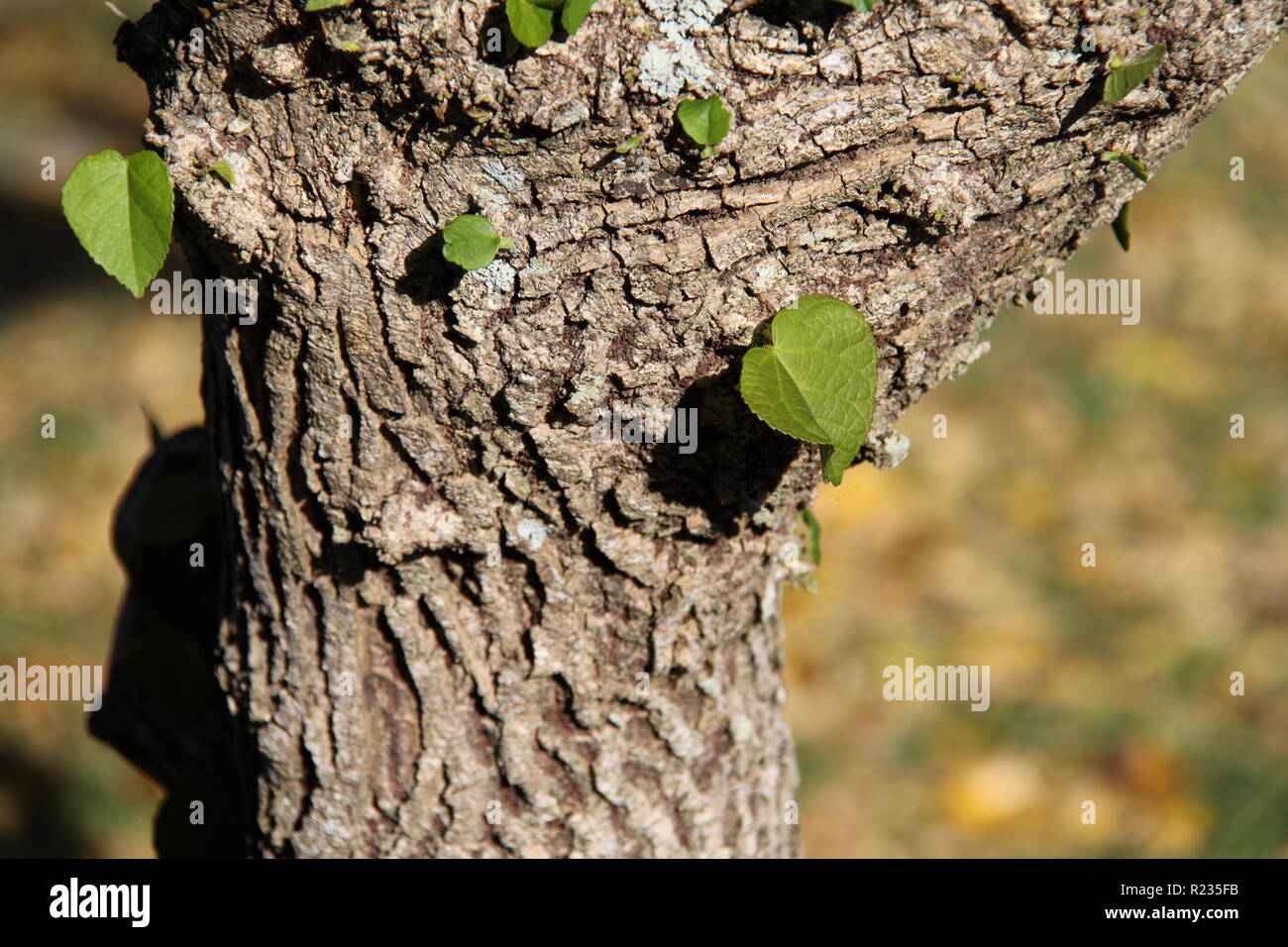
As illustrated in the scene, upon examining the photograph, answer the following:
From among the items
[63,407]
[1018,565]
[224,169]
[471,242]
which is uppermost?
[63,407]

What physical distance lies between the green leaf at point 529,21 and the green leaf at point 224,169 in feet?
1.21

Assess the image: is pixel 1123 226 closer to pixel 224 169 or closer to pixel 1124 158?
pixel 1124 158

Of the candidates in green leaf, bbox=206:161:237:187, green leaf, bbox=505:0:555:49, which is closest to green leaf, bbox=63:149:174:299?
green leaf, bbox=206:161:237:187

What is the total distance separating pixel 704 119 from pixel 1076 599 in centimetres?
270

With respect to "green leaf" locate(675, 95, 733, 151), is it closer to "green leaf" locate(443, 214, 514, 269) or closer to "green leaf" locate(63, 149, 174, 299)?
"green leaf" locate(443, 214, 514, 269)

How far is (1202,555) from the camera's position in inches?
134

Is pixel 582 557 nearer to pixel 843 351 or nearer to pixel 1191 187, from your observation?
pixel 843 351

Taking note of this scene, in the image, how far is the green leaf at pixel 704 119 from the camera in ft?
3.54

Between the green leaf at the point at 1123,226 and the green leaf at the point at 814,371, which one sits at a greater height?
the green leaf at the point at 1123,226

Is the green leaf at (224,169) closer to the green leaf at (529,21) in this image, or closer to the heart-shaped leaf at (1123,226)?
the green leaf at (529,21)

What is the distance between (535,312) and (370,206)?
0.21 metres

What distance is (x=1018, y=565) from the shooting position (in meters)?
3.44

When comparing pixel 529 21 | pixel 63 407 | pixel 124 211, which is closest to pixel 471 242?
pixel 529 21

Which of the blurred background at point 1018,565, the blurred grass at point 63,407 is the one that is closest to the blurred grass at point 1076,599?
the blurred background at point 1018,565
